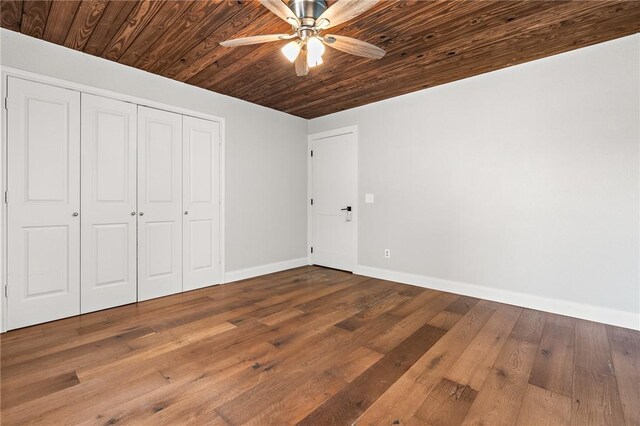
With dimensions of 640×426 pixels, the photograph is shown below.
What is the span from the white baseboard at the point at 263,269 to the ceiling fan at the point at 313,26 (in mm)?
2881

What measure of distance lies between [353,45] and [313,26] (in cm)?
32

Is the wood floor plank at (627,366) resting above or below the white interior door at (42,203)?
below

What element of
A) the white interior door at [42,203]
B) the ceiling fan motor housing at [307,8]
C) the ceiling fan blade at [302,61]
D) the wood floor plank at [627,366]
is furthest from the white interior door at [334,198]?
the white interior door at [42,203]

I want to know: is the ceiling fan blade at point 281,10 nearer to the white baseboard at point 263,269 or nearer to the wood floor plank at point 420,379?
the wood floor plank at point 420,379

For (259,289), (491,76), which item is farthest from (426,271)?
(491,76)

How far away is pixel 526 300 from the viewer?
3.05 metres

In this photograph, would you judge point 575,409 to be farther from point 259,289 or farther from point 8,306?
point 8,306

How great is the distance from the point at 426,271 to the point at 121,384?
3.26 metres

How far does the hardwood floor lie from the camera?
154 centimetres

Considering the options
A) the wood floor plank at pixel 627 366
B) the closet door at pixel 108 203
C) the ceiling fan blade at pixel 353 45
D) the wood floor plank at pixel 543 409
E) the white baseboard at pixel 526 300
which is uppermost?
the ceiling fan blade at pixel 353 45

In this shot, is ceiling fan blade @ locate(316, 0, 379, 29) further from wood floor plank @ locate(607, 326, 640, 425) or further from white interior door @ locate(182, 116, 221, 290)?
wood floor plank @ locate(607, 326, 640, 425)

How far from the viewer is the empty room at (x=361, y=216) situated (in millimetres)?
1771

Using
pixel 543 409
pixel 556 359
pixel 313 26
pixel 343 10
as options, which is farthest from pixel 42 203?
pixel 556 359

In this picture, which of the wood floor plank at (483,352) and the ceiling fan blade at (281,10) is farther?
the wood floor plank at (483,352)
